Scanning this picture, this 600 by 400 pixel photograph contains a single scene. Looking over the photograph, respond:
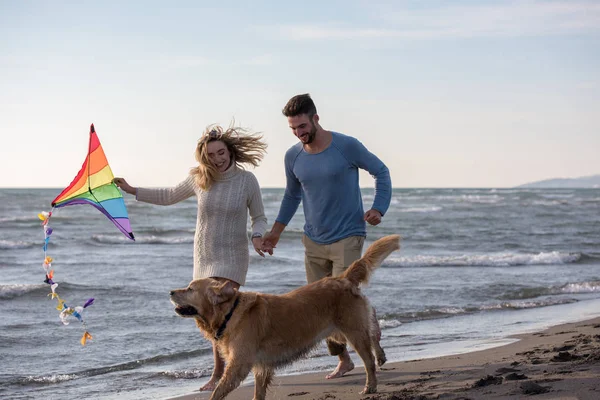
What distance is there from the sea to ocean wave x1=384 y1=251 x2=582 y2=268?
0.10ft

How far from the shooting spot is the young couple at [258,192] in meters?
5.77

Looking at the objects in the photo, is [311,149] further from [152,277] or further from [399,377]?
[152,277]

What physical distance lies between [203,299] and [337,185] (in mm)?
1498

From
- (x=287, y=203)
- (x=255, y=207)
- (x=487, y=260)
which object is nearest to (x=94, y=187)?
(x=255, y=207)

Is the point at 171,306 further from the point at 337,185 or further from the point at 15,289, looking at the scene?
the point at 337,185

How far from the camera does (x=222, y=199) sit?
18.9 ft

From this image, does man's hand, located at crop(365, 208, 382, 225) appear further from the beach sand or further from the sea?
the sea

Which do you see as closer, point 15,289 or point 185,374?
point 185,374

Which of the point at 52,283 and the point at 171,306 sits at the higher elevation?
the point at 52,283

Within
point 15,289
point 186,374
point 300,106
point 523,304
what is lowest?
point 523,304

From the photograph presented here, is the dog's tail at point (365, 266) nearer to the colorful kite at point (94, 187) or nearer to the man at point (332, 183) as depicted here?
the man at point (332, 183)

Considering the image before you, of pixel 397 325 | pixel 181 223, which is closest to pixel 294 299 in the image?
pixel 397 325

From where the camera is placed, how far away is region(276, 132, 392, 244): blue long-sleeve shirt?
5.79 m

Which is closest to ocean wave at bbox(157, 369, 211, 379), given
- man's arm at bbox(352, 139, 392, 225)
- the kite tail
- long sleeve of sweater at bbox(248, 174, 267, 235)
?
the kite tail
